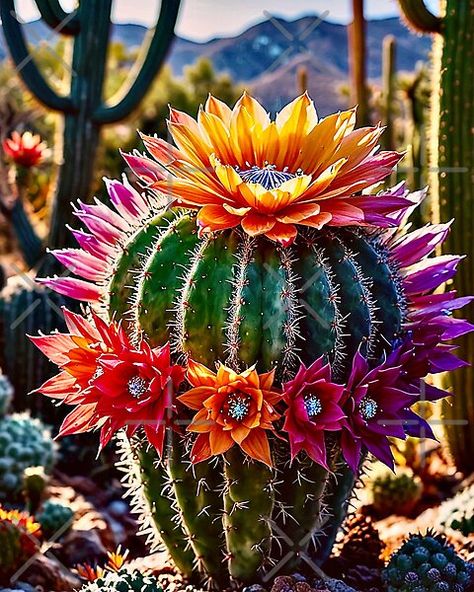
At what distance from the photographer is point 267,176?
1.65 meters

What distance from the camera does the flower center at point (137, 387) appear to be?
1.62m

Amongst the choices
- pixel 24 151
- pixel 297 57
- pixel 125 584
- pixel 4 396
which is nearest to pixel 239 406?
pixel 125 584

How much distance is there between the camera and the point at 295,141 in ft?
5.66

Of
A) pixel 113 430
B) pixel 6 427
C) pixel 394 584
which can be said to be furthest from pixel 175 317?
pixel 6 427

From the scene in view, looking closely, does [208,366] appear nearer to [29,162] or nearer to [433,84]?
[433,84]

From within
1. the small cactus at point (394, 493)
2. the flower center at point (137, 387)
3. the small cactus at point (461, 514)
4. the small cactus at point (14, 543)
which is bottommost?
the small cactus at point (394, 493)

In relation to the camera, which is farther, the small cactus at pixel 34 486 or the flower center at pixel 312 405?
the small cactus at pixel 34 486

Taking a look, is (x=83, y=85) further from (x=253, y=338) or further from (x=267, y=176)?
(x=253, y=338)

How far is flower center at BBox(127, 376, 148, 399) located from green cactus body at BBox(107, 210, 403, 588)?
9cm

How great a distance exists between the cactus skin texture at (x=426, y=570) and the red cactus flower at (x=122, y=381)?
0.56 metres

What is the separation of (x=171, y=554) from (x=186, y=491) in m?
0.24

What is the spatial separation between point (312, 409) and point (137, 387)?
1.05 ft

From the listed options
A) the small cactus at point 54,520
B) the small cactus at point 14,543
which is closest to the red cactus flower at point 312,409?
the small cactus at point 14,543

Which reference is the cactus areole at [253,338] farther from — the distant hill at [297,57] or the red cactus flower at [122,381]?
the distant hill at [297,57]
